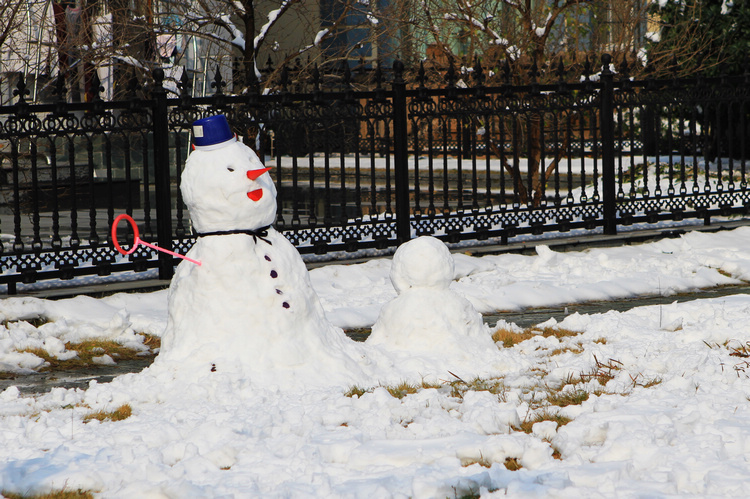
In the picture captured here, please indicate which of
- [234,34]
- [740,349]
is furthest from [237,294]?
[234,34]

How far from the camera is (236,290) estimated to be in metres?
5.88

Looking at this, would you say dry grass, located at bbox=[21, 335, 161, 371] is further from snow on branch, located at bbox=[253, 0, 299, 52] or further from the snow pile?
snow on branch, located at bbox=[253, 0, 299, 52]

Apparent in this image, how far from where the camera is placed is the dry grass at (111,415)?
5.22 m

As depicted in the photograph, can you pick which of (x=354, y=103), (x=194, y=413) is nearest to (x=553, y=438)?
(x=194, y=413)

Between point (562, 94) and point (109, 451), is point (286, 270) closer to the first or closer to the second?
point (109, 451)

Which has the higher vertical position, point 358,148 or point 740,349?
point 358,148

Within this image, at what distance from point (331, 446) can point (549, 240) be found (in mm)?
7882

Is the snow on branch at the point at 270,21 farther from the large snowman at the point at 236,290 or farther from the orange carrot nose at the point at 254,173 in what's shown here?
the orange carrot nose at the point at 254,173

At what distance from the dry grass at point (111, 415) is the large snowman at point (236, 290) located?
21.0 inches

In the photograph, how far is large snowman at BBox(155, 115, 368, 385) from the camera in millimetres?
5855

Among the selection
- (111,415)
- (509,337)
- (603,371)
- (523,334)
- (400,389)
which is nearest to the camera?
(111,415)

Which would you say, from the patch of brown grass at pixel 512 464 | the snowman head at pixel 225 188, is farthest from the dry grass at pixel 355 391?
the patch of brown grass at pixel 512 464

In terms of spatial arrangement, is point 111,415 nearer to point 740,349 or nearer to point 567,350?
point 567,350

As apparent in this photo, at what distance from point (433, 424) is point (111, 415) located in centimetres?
185
